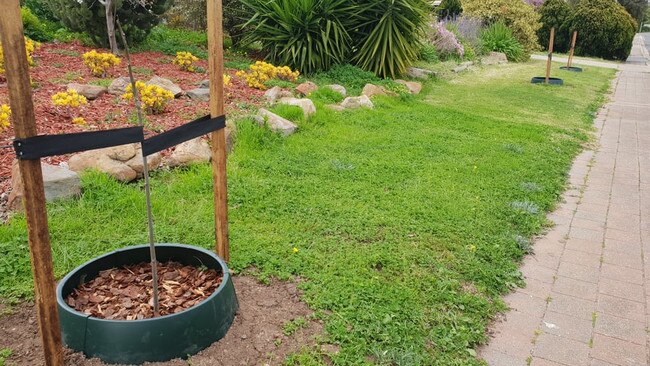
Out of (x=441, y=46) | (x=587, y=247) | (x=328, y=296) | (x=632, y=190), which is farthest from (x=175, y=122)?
(x=441, y=46)

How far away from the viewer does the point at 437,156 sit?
222 inches

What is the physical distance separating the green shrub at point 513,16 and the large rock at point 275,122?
14.3 meters

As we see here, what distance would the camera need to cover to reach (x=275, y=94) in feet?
23.7

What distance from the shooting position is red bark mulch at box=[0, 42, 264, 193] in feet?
16.1

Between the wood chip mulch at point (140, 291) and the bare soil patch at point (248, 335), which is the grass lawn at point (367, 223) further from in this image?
the wood chip mulch at point (140, 291)

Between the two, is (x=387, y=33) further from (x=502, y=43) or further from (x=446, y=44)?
(x=502, y=43)

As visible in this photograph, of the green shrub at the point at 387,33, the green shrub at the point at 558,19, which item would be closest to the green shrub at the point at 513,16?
the green shrub at the point at 558,19

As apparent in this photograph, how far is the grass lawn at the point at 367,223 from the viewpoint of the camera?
2.77m

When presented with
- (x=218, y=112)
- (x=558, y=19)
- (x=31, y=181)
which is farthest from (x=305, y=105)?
(x=558, y=19)

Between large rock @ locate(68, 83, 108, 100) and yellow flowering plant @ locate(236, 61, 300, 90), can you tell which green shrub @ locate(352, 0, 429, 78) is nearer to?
yellow flowering plant @ locate(236, 61, 300, 90)

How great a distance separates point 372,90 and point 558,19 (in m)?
17.6

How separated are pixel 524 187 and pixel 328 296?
2771mm

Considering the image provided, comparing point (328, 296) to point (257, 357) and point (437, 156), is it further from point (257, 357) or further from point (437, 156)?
point (437, 156)

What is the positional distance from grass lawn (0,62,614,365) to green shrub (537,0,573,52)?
18451mm
